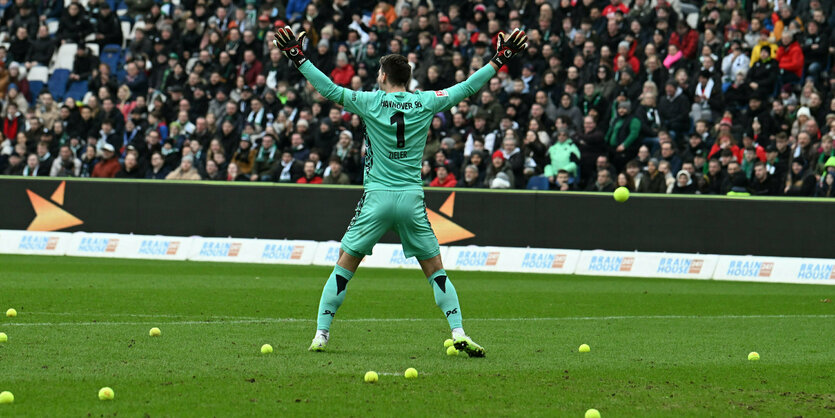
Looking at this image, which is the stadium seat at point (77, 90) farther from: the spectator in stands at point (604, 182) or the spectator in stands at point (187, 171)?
the spectator in stands at point (604, 182)

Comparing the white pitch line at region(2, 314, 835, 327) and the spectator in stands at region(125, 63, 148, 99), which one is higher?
the white pitch line at region(2, 314, 835, 327)

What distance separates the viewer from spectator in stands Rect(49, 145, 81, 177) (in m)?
25.4

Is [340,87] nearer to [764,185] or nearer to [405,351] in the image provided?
[405,351]

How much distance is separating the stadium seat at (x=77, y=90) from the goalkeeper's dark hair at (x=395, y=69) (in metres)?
20.6

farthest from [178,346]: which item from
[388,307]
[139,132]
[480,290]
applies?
[139,132]

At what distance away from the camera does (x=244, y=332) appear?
1065 cm

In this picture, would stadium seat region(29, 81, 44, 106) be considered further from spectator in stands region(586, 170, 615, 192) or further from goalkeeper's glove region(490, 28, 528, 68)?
goalkeeper's glove region(490, 28, 528, 68)

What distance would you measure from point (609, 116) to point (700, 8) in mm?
3592

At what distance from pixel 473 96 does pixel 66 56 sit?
36.0 feet

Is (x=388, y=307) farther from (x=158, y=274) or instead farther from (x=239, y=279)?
(x=158, y=274)

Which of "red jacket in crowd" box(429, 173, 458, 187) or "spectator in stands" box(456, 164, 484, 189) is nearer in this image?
"spectator in stands" box(456, 164, 484, 189)

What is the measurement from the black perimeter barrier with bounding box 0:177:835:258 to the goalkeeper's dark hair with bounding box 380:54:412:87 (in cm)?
1151

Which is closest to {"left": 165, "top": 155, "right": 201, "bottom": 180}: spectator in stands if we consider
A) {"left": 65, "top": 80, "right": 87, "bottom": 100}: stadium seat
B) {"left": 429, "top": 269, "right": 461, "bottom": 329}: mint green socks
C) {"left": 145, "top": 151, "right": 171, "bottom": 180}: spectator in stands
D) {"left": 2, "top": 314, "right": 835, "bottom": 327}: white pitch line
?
{"left": 145, "top": 151, "right": 171, "bottom": 180}: spectator in stands

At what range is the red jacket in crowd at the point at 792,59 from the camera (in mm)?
21625
